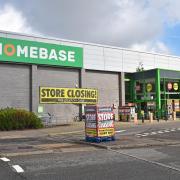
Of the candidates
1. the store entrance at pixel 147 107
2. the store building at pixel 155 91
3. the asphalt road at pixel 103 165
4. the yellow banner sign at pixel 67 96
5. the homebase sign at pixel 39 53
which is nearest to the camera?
the asphalt road at pixel 103 165

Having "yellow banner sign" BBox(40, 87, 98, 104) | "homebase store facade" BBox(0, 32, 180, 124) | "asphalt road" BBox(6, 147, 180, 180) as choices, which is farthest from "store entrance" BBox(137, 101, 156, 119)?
"asphalt road" BBox(6, 147, 180, 180)

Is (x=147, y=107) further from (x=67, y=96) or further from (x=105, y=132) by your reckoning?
(x=105, y=132)

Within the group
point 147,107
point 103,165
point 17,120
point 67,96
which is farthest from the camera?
point 147,107

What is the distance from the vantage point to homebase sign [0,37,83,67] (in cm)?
3906

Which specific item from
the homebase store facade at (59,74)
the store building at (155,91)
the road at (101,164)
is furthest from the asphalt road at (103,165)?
the store building at (155,91)

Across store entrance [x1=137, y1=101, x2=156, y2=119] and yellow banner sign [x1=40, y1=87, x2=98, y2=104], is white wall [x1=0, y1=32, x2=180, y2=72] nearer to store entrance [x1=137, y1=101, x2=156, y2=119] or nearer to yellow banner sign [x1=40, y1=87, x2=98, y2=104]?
store entrance [x1=137, y1=101, x2=156, y2=119]

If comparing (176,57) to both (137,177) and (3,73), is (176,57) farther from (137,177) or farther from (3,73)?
(137,177)

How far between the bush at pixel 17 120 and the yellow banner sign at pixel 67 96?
4253 millimetres

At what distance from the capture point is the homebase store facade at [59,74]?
39.2 meters

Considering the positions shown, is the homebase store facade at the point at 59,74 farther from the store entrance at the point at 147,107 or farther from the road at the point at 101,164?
the road at the point at 101,164

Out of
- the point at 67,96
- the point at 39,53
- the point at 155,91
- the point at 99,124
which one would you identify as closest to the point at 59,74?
the point at 39,53

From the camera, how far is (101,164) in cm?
1295

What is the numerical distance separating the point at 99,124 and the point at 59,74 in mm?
23472

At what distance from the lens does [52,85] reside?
139 ft
